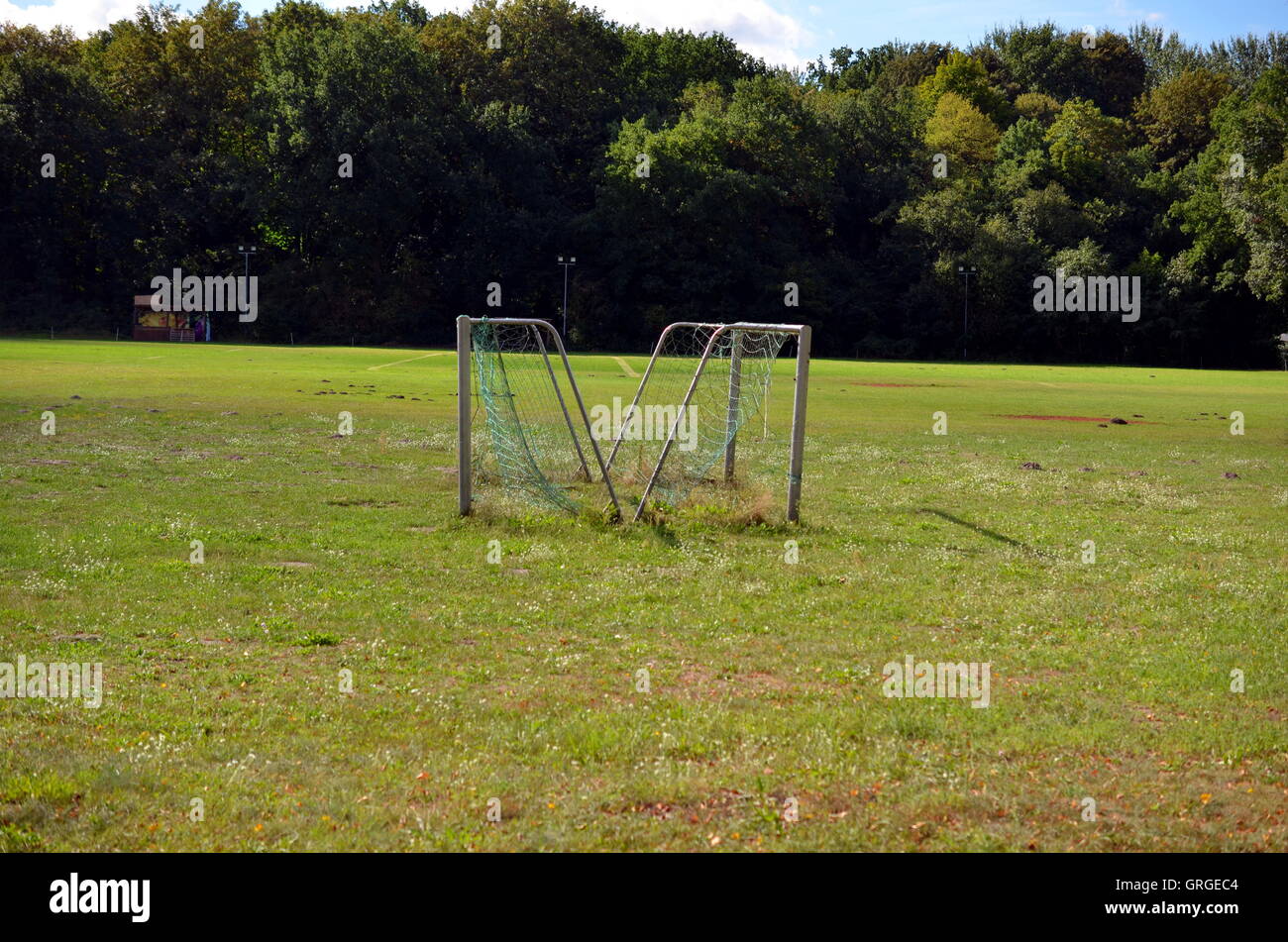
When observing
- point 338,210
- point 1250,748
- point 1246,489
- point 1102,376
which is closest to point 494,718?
point 1250,748

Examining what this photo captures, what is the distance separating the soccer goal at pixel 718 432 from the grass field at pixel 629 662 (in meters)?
0.99

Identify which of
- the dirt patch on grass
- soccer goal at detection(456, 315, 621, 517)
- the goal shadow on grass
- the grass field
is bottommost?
the grass field

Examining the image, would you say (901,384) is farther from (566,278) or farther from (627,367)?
(566,278)

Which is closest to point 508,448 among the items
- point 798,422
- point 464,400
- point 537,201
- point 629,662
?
point 464,400

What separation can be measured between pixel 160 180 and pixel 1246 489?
78520 millimetres

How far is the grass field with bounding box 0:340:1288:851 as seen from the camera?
6066mm

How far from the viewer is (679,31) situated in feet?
346

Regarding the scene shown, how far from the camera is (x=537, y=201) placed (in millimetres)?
86312

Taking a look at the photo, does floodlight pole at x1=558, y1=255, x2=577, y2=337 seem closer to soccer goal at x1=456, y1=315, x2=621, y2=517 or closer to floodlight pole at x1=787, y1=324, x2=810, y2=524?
soccer goal at x1=456, y1=315, x2=621, y2=517

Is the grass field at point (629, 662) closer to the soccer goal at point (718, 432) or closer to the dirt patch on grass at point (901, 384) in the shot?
the soccer goal at point (718, 432)

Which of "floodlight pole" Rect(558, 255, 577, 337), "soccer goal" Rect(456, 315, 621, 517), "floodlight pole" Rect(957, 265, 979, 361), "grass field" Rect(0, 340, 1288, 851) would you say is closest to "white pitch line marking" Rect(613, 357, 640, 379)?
"floodlight pole" Rect(558, 255, 577, 337)

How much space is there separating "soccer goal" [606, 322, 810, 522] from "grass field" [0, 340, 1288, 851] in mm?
988

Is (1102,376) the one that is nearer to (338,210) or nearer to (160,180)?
(338,210)
